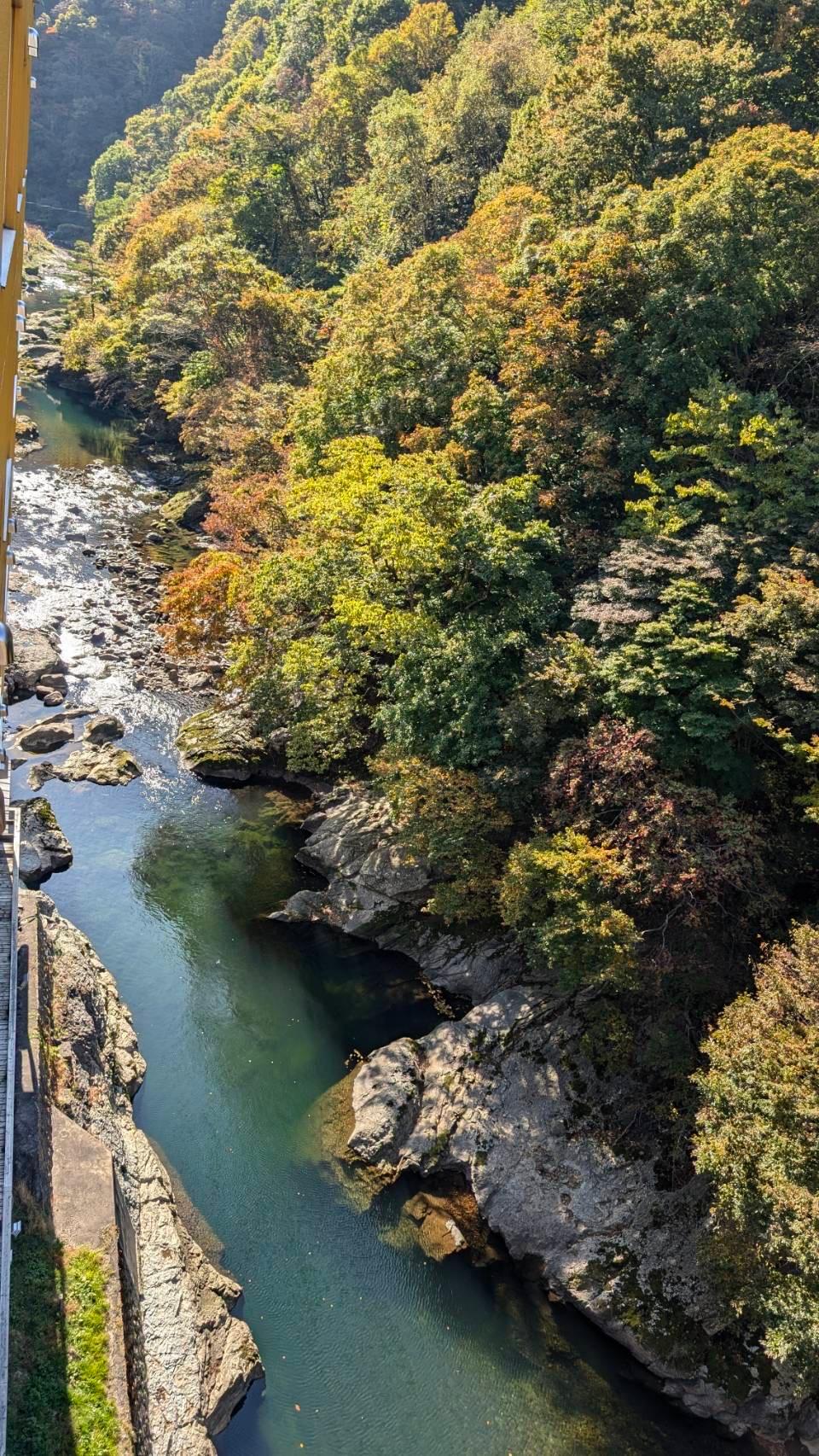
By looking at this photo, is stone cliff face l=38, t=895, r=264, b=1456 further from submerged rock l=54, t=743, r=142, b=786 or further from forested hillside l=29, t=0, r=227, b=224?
forested hillside l=29, t=0, r=227, b=224

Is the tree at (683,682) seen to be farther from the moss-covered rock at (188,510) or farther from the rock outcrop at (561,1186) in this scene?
the moss-covered rock at (188,510)

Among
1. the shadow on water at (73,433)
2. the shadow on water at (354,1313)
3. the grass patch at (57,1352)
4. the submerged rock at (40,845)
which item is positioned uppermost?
the shadow on water at (73,433)

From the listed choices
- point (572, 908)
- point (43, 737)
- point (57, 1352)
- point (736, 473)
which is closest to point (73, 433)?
point (43, 737)

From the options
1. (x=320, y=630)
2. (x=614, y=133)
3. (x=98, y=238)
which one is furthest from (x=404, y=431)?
(x=98, y=238)

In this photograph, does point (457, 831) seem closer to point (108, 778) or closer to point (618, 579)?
point (618, 579)

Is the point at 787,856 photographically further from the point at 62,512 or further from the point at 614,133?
the point at 62,512

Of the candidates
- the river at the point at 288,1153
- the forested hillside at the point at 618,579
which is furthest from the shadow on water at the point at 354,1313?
the forested hillside at the point at 618,579

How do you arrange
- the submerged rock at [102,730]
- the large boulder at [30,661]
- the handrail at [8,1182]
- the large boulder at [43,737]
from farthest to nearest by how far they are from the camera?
the large boulder at [30,661], the submerged rock at [102,730], the large boulder at [43,737], the handrail at [8,1182]

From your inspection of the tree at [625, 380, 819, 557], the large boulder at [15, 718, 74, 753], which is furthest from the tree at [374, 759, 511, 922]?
the large boulder at [15, 718, 74, 753]
